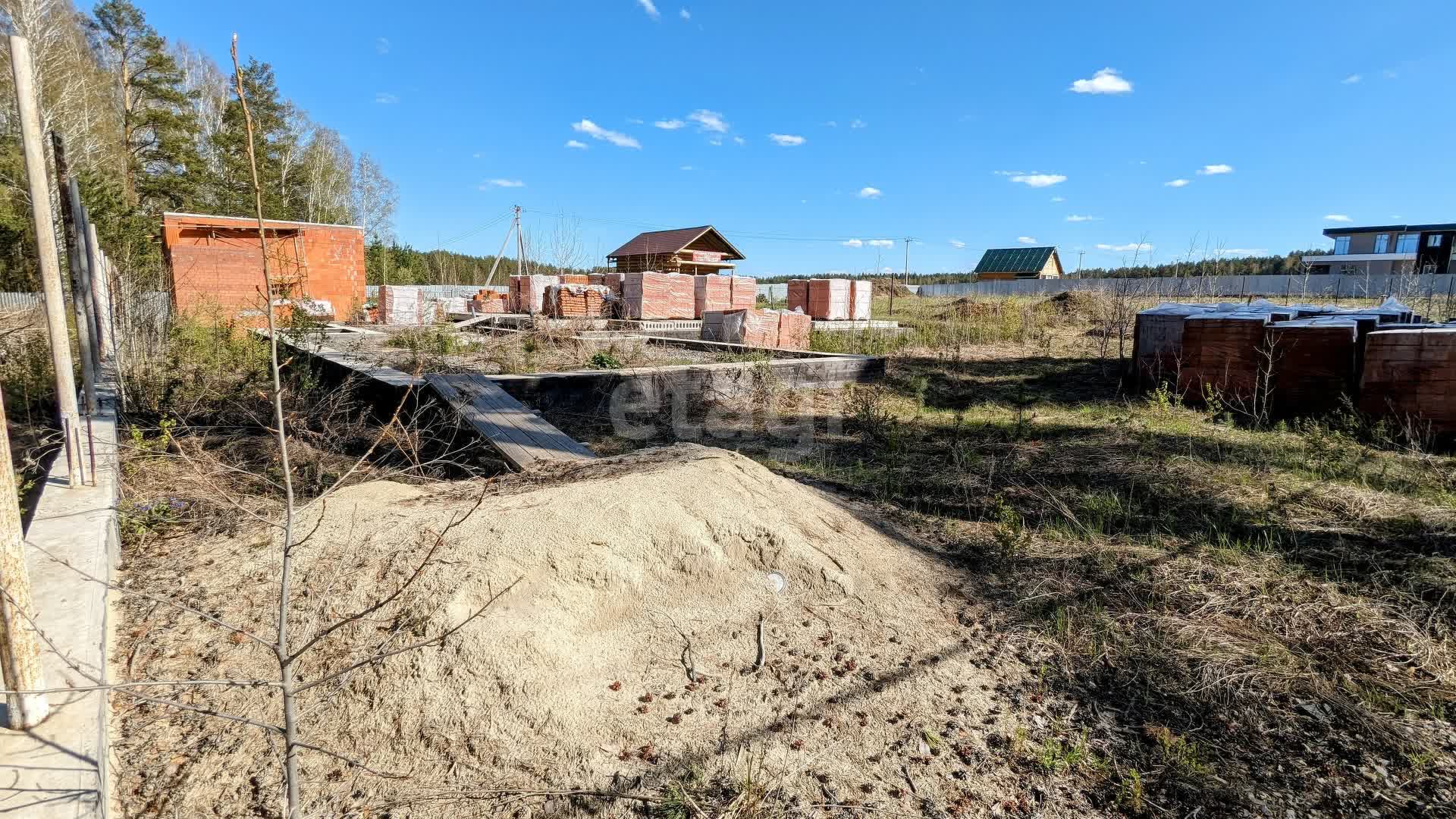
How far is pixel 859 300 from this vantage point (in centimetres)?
1834

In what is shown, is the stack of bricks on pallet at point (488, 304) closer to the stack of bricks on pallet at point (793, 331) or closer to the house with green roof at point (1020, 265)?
the stack of bricks on pallet at point (793, 331)

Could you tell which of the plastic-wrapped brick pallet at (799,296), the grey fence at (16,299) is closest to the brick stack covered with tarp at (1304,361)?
the plastic-wrapped brick pallet at (799,296)

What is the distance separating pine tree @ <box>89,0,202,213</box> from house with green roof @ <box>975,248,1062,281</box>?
41823 millimetres

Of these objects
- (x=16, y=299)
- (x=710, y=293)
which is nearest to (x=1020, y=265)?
(x=710, y=293)

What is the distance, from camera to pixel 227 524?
3586mm

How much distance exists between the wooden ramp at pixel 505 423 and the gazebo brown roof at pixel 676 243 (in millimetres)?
25227

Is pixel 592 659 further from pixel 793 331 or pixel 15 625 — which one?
pixel 793 331

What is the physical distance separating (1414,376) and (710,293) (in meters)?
13.3

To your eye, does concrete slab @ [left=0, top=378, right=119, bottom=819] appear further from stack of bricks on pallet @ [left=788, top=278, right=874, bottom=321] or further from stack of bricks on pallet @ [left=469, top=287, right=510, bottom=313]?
stack of bricks on pallet @ [left=469, top=287, right=510, bottom=313]

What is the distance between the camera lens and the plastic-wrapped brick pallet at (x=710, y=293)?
57.1 ft

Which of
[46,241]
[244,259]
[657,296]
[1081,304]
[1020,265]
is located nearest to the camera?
[46,241]

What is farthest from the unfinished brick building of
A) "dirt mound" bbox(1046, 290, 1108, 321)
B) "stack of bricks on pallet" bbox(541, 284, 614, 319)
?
"dirt mound" bbox(1046, 290, 1108, 321)

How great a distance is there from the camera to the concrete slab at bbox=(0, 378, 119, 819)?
1646 mm

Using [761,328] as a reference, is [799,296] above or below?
above
